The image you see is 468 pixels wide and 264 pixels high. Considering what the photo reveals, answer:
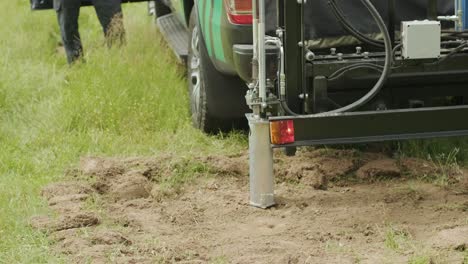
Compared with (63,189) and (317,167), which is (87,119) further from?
(317,167)

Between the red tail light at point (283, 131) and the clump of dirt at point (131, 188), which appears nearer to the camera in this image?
the red tail light at point (283, 131)

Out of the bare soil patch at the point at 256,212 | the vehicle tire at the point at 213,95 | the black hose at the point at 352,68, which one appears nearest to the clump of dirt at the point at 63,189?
the bare soil patch at the point at 256,212

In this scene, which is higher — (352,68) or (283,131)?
(352,68)

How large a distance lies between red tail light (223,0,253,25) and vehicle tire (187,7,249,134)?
92cm

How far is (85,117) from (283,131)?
94.6 inches

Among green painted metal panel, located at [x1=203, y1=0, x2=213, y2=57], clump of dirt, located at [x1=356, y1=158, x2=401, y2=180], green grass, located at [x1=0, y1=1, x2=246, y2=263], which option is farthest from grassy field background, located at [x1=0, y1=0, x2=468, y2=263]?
green painted metal panel, located at [x1=203, y1=0, x2=213, y2=57]

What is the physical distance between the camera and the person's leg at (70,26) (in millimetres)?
8633

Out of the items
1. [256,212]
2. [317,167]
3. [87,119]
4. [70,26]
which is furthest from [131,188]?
[70,26]

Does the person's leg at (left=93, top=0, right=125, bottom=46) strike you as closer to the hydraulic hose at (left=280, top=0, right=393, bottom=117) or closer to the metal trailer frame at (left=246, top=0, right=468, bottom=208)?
the metal trailer frame at (left=246, top=0, right=468, bottom=208)

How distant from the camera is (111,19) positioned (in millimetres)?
8523

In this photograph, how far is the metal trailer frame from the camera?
4.81 meters

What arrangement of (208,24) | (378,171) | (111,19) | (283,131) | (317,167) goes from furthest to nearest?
(111,19) < (208,24) < (317,167) < (378,171) < (283,131)

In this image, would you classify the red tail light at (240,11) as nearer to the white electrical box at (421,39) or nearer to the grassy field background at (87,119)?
the white electrical box at (421,39)

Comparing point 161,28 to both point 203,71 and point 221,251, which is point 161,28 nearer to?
point 203,71
